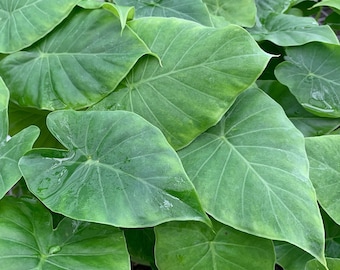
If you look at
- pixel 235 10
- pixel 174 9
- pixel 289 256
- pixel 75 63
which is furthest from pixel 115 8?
pixel 289 256

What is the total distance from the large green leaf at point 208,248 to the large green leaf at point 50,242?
0.33ft

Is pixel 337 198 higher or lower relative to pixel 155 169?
lower

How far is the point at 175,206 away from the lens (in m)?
0.72

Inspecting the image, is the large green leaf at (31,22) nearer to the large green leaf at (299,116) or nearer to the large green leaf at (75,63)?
the large green leaf at (75,63)

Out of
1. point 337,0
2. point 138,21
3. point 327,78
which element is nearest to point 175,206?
point 138,21

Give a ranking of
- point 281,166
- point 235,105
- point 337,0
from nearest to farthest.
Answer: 1. point 281,166
2. point 235,105
3. point 337,0

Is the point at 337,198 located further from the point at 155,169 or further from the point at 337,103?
the point at 155,169

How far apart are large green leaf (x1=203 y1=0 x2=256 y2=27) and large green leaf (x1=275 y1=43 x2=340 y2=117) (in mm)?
177

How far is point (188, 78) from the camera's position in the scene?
2.98 feet

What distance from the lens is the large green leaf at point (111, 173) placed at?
2.39 ft

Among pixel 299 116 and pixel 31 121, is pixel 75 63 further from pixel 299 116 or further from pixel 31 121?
pixel 299 116

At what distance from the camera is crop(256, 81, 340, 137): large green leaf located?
1082 millimetres

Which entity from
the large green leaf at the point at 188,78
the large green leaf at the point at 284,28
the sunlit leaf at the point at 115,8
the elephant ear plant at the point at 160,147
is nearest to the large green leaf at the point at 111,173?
the elephant ear plant at the point at 160,147

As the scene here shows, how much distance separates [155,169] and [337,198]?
0.37m
